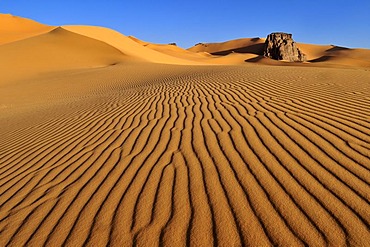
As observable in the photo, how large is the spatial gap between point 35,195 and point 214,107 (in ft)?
11.7

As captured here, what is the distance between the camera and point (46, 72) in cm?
1959

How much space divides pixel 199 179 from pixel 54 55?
24293 mm

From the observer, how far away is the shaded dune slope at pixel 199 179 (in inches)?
79.9

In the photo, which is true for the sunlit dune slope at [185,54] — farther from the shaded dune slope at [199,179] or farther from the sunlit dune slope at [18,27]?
the shaded dune slope at [199,179]

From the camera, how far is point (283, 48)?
4397 centimetres

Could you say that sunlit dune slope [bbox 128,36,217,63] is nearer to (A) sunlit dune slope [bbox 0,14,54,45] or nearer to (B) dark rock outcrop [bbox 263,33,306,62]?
(B) dark rock outcrop [bbox 263,33,306,62]

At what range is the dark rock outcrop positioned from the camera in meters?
43.9

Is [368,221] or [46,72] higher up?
[368,221]

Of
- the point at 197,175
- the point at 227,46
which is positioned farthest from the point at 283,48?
the point at 197,175

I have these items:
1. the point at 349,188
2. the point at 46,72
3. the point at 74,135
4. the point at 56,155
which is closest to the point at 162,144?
the point at 56,155

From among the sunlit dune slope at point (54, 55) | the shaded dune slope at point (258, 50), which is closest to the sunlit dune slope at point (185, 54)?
the shaded dune slope at point (258, 50)

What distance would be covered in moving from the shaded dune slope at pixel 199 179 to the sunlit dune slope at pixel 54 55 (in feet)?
54.9

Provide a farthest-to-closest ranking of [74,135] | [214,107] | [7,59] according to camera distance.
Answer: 1. [7,59]
2. [214,107]
3. [74,135]

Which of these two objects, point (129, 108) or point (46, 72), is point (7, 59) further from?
point (129, 108)
